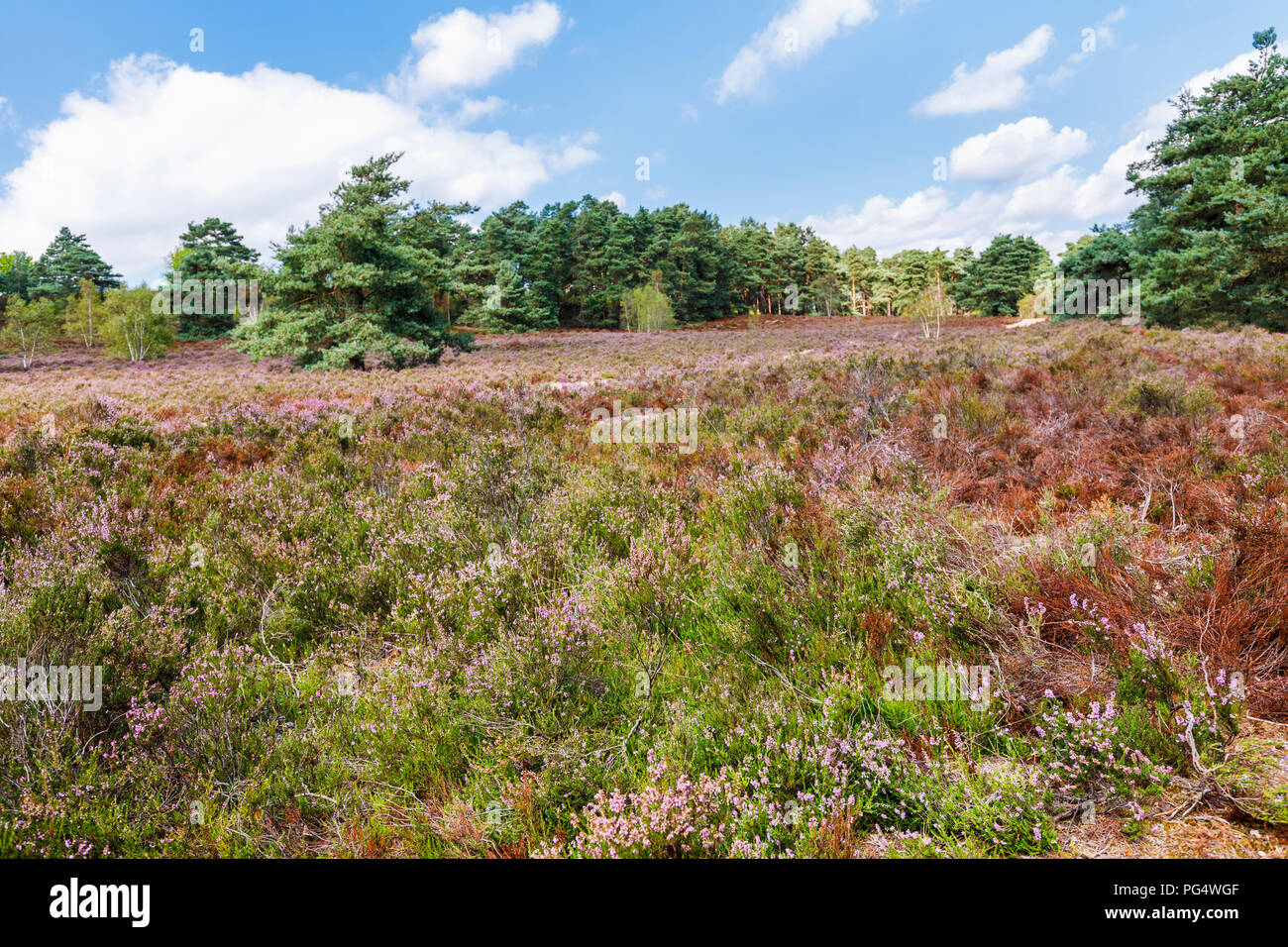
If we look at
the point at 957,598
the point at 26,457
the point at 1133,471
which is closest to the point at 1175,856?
the point at 957,598

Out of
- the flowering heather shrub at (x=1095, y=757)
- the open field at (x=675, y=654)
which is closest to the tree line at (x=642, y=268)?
the open field at (x=675, y=654)

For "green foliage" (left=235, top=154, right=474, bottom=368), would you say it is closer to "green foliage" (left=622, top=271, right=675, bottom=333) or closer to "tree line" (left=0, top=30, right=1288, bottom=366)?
"tree line" (left=0, top=30, right=1288, bottom=366)

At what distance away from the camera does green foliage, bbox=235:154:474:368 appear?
71.8 ft

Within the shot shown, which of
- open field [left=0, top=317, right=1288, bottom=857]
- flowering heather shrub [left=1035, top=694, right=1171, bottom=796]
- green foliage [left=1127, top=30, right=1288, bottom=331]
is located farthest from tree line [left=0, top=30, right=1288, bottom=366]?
flowering heather shrub [left=1035, top=694, right=1171, bottom=796]

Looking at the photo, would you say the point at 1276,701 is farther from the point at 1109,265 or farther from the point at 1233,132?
the point at 1109,265

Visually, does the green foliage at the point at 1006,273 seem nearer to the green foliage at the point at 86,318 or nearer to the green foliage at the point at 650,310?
the green foliage at the point at 650,310

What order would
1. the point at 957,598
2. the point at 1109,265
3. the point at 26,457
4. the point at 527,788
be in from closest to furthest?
the point at 527,788, the point at 957,598, the point at 26,457, the point at 1109,265

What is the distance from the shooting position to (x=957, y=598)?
103 inches

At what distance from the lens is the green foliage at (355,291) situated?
21.9 meters

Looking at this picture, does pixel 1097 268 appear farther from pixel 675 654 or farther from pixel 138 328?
pixel 138 328

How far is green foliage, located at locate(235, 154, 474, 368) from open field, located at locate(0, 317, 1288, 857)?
18111 millimetres

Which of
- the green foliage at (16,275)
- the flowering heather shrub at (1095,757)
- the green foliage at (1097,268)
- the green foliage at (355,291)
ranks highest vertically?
the green foliage at (16,275)

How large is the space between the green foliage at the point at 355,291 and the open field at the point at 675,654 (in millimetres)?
18111
